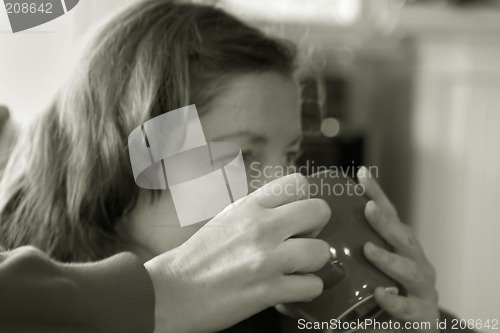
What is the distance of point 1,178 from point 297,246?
206 mm

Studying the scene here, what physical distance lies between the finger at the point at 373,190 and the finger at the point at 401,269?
31 millimetres

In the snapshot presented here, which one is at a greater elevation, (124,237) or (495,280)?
(124,237)

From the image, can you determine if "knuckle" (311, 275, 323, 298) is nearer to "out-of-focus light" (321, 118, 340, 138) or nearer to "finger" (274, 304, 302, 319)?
"finger" (274, 304, 302, 319)

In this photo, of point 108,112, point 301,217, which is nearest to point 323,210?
point 301,217

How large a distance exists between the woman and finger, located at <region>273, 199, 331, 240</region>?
0.11ft

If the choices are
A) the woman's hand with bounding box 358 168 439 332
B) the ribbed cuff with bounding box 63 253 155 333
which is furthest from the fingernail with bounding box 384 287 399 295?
the ribbed cuff with bounding box 63 253 155 333

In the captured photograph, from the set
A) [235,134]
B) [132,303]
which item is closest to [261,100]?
[235,134]

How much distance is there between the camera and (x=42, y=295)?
23 cm

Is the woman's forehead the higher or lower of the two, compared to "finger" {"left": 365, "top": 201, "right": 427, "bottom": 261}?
higher

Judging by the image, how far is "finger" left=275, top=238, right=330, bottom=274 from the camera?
277 millimetres

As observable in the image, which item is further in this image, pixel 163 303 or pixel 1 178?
pixel 1 178

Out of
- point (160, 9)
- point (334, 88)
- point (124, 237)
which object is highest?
point (160, 9)

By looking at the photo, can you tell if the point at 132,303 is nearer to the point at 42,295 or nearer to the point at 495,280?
the point at 42,295

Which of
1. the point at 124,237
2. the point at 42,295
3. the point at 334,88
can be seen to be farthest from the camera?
the point at 334,88
